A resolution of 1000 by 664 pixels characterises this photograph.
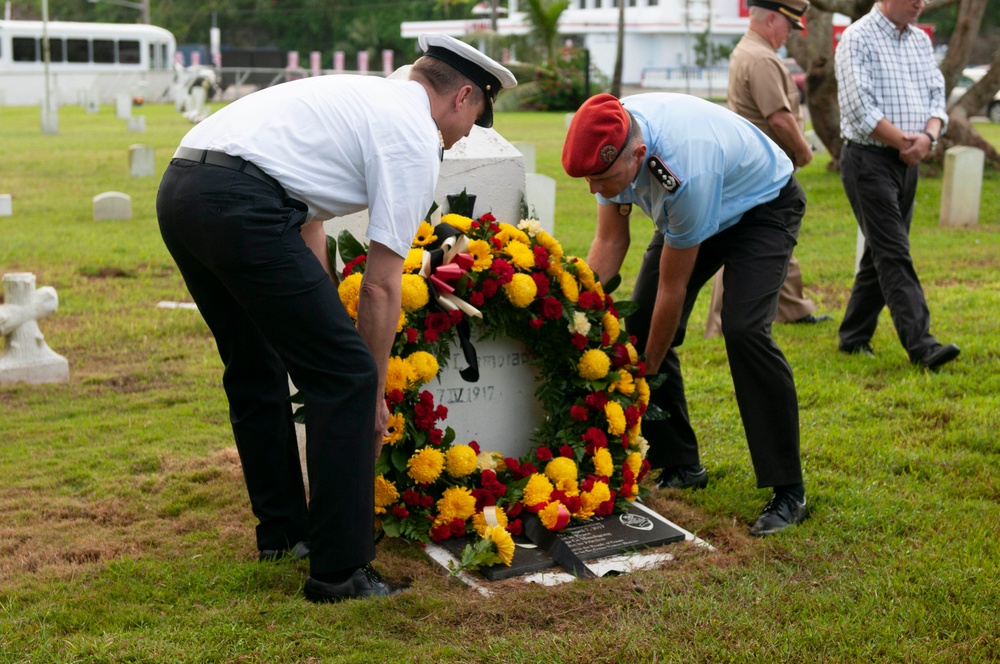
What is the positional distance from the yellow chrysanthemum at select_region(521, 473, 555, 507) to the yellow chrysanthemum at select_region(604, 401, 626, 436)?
0.34 meters

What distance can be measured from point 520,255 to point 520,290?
0.54 feet

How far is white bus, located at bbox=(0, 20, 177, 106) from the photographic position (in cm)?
3975

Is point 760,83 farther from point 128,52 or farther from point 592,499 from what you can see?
point 128,52

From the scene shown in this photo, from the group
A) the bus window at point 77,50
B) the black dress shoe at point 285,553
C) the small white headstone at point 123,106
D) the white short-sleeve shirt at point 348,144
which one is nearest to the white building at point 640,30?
the bus window at point 77,50

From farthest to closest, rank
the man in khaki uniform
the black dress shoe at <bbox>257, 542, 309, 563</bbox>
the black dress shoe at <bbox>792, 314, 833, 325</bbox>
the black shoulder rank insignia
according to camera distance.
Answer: the black dress shoe at <bbox>792, 314, 833, 325</bbox> < the man in khaki uniform < the black dress shoe at <bbox>257, 542, 309, 563</bbox> < the black shoulder rank insignia

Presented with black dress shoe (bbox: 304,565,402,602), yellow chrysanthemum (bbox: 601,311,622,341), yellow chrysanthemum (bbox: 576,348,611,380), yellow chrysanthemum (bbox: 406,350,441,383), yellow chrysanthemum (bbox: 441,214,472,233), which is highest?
yellow chrysanthemum (bbox: 441,214,472,233)

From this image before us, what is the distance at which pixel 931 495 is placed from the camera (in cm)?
425

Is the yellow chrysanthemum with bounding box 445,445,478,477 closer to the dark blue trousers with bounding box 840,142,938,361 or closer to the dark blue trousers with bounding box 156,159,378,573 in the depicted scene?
the dark blue trousers with bounding box 156,159,378,573

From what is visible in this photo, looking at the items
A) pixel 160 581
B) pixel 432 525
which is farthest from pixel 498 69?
pixel 160 581

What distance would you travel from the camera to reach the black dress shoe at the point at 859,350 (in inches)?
253

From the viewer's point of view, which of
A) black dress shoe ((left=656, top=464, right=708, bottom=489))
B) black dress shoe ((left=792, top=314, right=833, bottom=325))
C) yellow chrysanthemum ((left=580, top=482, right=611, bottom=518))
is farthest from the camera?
black dress shoe ((left=792, top=314, right=833, bottom=325))

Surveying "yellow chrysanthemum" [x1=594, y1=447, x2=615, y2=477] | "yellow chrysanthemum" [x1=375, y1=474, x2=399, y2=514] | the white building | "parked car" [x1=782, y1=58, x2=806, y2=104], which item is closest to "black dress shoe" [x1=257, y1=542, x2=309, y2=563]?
"yellow chrysanthemum" [x1=375, y1=474, x2=399, y2=514]

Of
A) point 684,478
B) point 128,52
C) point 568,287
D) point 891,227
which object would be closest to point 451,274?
point 568,287

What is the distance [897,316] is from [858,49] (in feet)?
4.98
